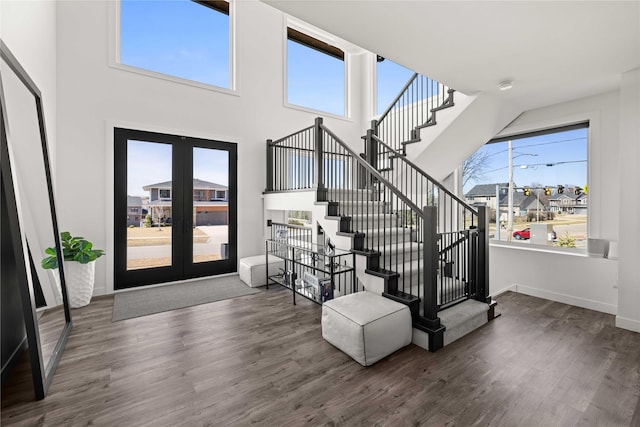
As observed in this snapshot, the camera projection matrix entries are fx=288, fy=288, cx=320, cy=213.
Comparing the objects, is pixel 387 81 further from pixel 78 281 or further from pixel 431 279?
pixel 78 281

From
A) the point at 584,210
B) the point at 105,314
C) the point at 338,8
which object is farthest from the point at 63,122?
the point at 584,210

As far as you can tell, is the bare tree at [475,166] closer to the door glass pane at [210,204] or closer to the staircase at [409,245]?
the staircase at [409,245]

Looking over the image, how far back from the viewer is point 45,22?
3371mm

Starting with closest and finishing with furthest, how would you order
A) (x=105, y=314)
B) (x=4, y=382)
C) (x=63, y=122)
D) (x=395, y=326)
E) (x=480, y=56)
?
(x=4, y=382) → (x=395, y=326) → (x=480, y=56) → (x=105, y=314) → (x=63, y=122)

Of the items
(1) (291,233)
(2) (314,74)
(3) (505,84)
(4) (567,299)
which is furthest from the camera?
(2) (314,74)

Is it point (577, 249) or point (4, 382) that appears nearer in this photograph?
point (4, 382)

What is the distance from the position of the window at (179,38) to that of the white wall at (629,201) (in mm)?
5403

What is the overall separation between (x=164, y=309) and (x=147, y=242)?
1.36 metres

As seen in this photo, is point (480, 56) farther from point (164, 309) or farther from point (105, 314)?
point (105, 314)

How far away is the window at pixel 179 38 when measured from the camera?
4.37 m

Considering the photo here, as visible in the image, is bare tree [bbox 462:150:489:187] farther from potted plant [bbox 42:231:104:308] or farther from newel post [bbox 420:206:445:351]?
potted plant [bbox 42:231:104:308]

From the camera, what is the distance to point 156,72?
4.46 metres

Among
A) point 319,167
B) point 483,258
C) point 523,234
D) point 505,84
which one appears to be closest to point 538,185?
point 523,234

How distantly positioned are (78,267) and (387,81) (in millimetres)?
6668
